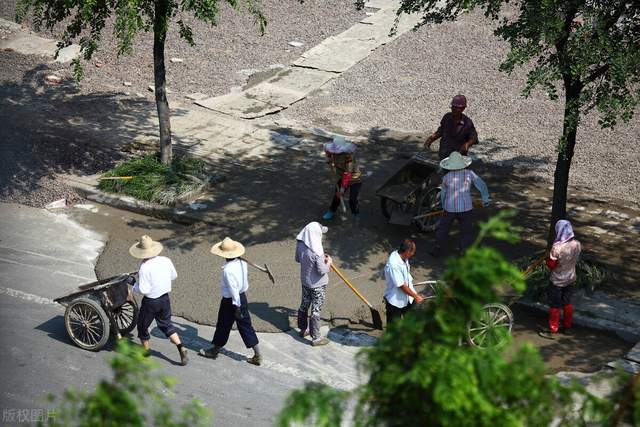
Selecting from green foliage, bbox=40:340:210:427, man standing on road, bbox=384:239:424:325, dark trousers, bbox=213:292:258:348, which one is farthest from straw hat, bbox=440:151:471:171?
green foliage, bbox=40:340:210:427

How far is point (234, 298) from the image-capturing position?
329 inches

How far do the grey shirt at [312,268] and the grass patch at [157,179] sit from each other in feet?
12.0

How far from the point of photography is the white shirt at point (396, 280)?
28.3 ft

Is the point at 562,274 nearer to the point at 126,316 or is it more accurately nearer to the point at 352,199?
the point at 352,199

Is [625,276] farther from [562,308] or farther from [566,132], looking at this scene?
[566,132]

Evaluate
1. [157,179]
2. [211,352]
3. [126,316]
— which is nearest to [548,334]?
[211,352]

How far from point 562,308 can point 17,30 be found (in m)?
13.8

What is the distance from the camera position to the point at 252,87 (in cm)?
1622

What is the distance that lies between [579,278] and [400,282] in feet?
8.70

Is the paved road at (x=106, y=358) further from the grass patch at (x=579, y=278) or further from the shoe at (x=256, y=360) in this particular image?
the grass patch at (x=579, y=278)

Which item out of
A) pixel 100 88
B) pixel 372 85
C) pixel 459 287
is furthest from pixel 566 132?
pixel 100 88

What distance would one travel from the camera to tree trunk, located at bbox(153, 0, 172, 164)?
1138 centimetres

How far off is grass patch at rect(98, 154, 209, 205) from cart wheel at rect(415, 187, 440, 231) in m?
3.30

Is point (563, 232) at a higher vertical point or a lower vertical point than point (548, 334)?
higher
